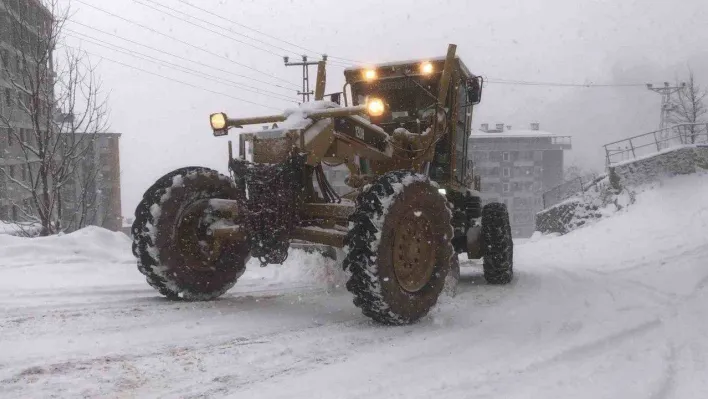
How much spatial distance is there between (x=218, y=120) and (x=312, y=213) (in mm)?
1176

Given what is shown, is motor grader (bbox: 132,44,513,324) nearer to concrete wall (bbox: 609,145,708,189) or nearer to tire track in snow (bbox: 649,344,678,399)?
tire track in snow (bbox: 649,344,678,399)

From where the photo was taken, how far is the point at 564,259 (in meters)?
11.7

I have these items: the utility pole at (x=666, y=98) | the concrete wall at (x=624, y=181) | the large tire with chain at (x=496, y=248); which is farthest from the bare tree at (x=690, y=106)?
the large tire with chain at (x=496, y=248)

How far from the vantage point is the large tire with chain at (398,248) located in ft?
14.2

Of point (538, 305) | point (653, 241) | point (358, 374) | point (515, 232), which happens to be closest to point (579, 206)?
point (653, 241)

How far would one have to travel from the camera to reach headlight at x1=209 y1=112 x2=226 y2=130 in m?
5.19

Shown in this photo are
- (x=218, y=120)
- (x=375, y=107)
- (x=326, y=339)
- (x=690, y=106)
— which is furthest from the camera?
(x=690, y=106)

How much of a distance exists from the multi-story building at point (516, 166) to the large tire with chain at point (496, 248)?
69433 millimetres

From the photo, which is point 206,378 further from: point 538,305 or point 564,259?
point 564,259

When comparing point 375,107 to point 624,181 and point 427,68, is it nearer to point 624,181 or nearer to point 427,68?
point 427,68

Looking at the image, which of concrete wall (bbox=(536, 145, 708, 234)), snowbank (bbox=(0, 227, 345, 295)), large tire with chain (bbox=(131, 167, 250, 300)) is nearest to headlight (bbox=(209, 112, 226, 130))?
large tire with chain (bbox=(131, 167, 250, 300))

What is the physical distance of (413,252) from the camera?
15.7 ft

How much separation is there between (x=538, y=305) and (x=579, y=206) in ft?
49.6

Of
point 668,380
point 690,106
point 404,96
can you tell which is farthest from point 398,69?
point 690,106
